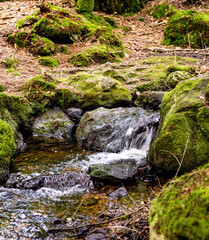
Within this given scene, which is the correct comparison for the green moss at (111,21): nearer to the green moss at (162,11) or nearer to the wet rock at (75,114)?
the green moss at (162,11)

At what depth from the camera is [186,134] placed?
402 centimetres

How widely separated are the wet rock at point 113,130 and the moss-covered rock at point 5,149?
2.05 metres

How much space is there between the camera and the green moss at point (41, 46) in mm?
10336

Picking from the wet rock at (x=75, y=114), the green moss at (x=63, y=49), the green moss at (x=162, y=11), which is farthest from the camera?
the green moss at (x=162, y=11)

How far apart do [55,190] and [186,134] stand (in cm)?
257

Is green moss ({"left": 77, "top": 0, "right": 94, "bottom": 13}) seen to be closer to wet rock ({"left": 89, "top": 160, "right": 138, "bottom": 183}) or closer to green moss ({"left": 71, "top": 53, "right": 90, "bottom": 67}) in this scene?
green moss ({"left": 71, "top": 53, "right": 90, "bottom": 67})

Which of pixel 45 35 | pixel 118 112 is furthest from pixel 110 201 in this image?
pixel 45 35

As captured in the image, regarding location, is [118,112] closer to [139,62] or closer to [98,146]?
[98,146]

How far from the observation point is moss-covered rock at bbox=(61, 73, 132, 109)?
7.55 m

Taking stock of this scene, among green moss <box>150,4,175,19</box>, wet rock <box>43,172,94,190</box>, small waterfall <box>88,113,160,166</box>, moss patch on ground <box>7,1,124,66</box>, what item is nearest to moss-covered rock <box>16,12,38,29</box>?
moss patch on ground <box>7,1,124,66</box>

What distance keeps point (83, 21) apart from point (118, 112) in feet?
25.5

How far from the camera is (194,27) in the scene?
1164cm

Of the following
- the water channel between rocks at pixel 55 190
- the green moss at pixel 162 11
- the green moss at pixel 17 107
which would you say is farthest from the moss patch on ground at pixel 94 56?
the green moss at pixel 162 11

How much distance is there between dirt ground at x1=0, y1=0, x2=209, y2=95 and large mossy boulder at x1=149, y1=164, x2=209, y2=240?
19.3 ft
